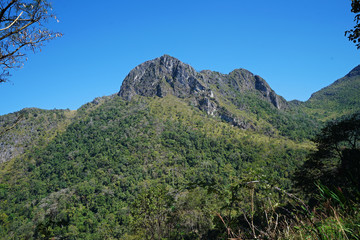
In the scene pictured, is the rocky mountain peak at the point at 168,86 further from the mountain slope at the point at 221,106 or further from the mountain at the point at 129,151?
the mountain at the point at 129,151

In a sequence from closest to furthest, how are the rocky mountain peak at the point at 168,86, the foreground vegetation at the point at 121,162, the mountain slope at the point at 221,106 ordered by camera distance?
the foreground vegetation at the point at 121,162 < the mountain slope at the point at 221,106 < the rocky mountain peak at the point at 168,86

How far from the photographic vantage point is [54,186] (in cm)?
10175

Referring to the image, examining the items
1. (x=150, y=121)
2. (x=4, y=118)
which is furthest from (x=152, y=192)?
(x=4, y=118)

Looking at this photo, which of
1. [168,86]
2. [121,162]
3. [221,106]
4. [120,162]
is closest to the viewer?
[121,162]

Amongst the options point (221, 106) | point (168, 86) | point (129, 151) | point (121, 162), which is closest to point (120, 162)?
point (121, 162)

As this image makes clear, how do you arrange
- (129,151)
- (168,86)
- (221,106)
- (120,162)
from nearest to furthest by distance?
(120,162)
(129,151)
(221,106)
(168,86)

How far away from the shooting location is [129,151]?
124875 millimetres

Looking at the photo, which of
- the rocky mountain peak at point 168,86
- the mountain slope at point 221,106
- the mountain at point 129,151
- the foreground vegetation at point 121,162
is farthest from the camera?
the rocky mountain peak at point 168,86

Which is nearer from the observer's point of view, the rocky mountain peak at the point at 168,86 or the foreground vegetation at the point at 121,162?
the foreground vegetation at the point at 121,162

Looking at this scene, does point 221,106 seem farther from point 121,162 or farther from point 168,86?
point 121,162

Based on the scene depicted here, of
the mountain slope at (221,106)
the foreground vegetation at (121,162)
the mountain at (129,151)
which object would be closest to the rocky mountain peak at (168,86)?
the mountain slope at (221,106)

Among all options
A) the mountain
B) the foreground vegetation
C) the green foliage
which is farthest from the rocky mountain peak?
the green foliage

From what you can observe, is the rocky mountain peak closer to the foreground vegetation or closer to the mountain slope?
the mountain slope

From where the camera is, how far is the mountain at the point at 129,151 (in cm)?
7689
